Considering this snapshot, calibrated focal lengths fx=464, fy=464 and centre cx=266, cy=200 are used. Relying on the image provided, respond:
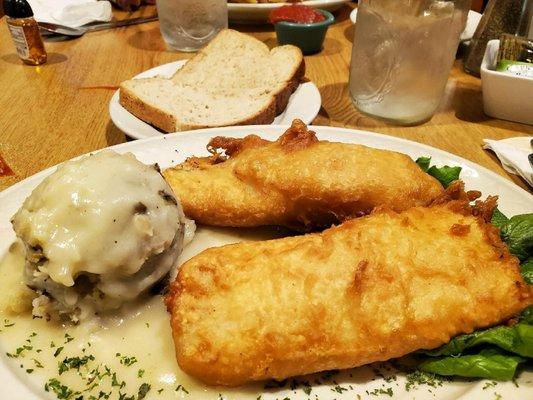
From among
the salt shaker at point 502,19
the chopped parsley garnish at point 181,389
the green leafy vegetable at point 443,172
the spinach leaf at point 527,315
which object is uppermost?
the salt shaker at point 502,19

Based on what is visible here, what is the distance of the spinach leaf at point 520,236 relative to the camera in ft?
5.38

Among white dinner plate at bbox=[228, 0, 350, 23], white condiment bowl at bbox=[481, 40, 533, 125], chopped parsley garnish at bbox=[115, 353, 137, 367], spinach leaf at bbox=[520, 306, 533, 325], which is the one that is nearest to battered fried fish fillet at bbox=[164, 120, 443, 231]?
spinach leaf at bbox=[520, 306, 533, 325]

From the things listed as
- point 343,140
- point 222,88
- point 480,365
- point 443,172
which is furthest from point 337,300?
point 222,88

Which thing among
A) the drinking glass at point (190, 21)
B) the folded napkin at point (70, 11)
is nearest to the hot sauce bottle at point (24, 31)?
the folded napkin at point (70, 11)

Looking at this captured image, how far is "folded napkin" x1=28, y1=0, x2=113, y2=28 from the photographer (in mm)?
4426

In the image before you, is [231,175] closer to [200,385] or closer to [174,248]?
[174,248]

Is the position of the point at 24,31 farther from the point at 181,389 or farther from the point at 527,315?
the point at 527,315

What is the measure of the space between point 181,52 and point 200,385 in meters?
3.44

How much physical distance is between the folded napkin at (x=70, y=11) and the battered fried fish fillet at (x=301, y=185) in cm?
334

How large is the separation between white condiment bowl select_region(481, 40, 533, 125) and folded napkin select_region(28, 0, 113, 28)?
3.60m

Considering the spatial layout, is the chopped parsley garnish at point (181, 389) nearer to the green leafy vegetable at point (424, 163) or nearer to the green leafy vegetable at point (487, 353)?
the green leafy vegetable at point (487, 353)

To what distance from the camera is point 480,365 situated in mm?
1331

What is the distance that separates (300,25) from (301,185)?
2596mm

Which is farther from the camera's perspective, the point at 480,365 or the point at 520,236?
the point at 520,236
